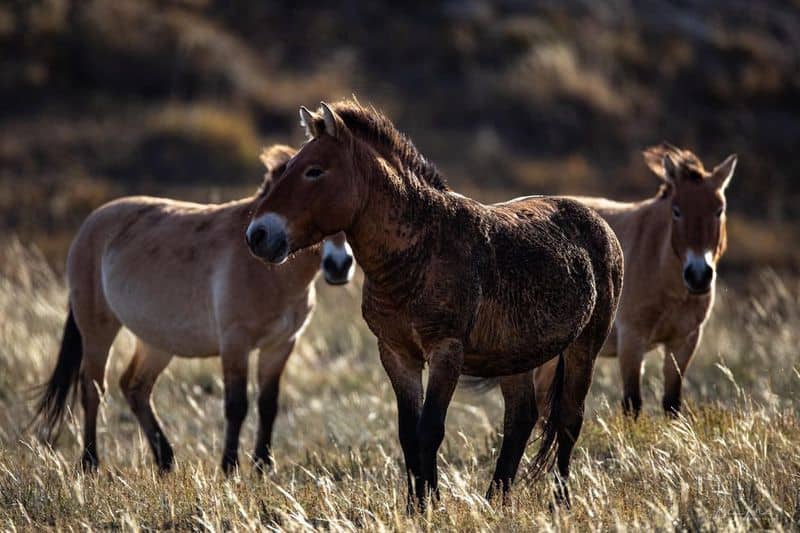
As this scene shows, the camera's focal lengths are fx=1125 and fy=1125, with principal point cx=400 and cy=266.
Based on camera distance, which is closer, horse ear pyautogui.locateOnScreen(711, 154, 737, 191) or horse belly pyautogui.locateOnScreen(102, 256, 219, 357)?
horse ear pyautogui.locateOnScreen(711, 154, 737, 191)

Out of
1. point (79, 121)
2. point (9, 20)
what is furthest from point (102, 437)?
point (9, 20)

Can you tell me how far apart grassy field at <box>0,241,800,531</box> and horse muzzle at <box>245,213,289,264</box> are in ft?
3.43

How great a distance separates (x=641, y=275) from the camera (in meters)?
7.69

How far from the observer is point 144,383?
8.34 meters

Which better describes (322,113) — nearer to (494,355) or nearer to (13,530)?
(494,355)

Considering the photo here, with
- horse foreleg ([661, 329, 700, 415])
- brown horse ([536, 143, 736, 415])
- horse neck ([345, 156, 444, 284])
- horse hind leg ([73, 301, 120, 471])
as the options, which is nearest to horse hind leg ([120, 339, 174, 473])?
horse hind leg ([73, 301, 120, 471])

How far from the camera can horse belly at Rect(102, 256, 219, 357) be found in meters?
7.77

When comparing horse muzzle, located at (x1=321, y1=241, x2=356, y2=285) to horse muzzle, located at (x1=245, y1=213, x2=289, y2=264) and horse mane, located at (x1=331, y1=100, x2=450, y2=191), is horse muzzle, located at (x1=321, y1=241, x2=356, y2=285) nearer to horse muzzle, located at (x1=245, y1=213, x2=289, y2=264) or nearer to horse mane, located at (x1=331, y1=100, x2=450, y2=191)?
horse mane, located at (x1=331, y1=100, x2=450, y2=191)

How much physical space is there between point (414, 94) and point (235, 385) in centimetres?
1548

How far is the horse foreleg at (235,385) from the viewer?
745 centimetres

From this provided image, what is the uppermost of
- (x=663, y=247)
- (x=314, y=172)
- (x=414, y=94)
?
(x=314, y=172)

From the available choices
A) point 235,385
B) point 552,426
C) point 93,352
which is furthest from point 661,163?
point 93,352

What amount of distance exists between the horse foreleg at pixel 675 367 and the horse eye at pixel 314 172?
3.51m

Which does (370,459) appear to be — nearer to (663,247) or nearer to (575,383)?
(575,383)
